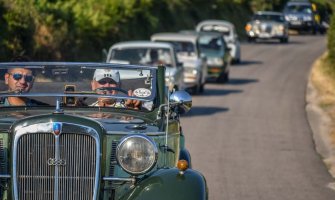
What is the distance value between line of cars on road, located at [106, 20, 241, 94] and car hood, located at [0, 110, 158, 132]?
5781 mm

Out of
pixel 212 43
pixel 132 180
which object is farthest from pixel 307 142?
pixel 212 43

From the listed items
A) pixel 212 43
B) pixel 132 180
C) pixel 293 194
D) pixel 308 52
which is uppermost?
pixel 132 180

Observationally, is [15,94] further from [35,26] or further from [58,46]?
[58,46]

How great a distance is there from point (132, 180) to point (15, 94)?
1620mm

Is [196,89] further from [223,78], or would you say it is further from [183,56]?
[223,78]

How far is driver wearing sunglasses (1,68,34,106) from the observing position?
8516mm

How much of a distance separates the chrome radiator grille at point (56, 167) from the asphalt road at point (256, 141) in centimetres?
458

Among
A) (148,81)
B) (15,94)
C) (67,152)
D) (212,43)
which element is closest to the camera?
(67,152)

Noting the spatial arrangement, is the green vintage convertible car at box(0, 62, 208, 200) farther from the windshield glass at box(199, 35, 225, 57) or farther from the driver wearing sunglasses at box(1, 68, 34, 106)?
the windshield glass at box(199, 35, 225, 57)

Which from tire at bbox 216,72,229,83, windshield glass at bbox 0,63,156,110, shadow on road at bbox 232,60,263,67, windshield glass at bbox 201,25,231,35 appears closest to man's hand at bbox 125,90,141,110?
windshield glass at bbox 0,63,156,110

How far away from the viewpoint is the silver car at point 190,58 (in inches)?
987

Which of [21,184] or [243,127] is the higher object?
[21,184]

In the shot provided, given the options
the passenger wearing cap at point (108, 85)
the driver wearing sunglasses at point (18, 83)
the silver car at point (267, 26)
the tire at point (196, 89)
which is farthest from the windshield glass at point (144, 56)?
the silver car at point (267, 26)

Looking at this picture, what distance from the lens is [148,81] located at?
9.13m
